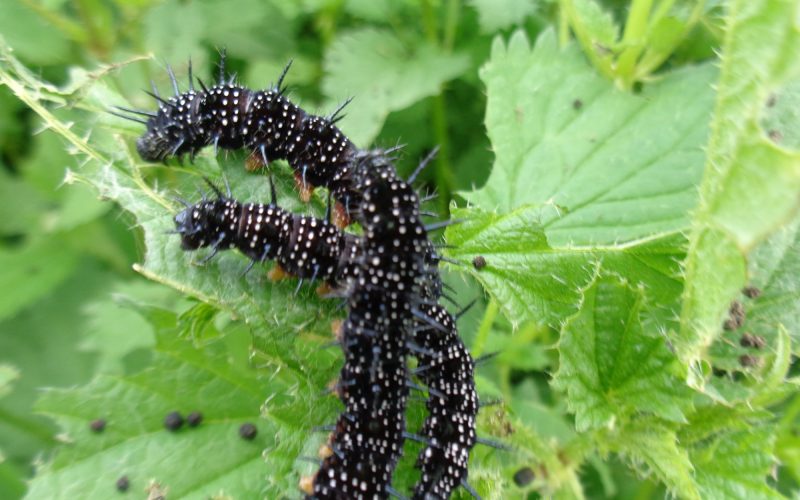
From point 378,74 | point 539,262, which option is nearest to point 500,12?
point 378,74

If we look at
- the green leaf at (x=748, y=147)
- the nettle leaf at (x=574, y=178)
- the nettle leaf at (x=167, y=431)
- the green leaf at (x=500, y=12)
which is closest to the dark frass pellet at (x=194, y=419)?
the nettle leaf at (x=167, y=431)

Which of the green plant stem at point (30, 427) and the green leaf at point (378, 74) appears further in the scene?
the green leaf at point (378, 74)

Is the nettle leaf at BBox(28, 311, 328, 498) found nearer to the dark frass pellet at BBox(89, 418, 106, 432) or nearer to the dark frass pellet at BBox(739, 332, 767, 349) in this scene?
the dark frass pellet at BBox(89, 418, 106, 432)

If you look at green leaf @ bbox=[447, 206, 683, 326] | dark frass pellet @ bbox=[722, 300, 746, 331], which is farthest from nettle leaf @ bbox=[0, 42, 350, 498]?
dark frass pellet @ bbox=[722, 300, 746, 331]

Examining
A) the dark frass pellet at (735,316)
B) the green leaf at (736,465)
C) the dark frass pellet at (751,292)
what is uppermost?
the dark frass pellet at (751,292)

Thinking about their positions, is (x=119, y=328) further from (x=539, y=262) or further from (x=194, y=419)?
(x=539, y=262)

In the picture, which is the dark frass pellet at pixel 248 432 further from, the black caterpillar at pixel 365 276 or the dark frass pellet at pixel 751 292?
the dark frass pellet at pixel 751 292
